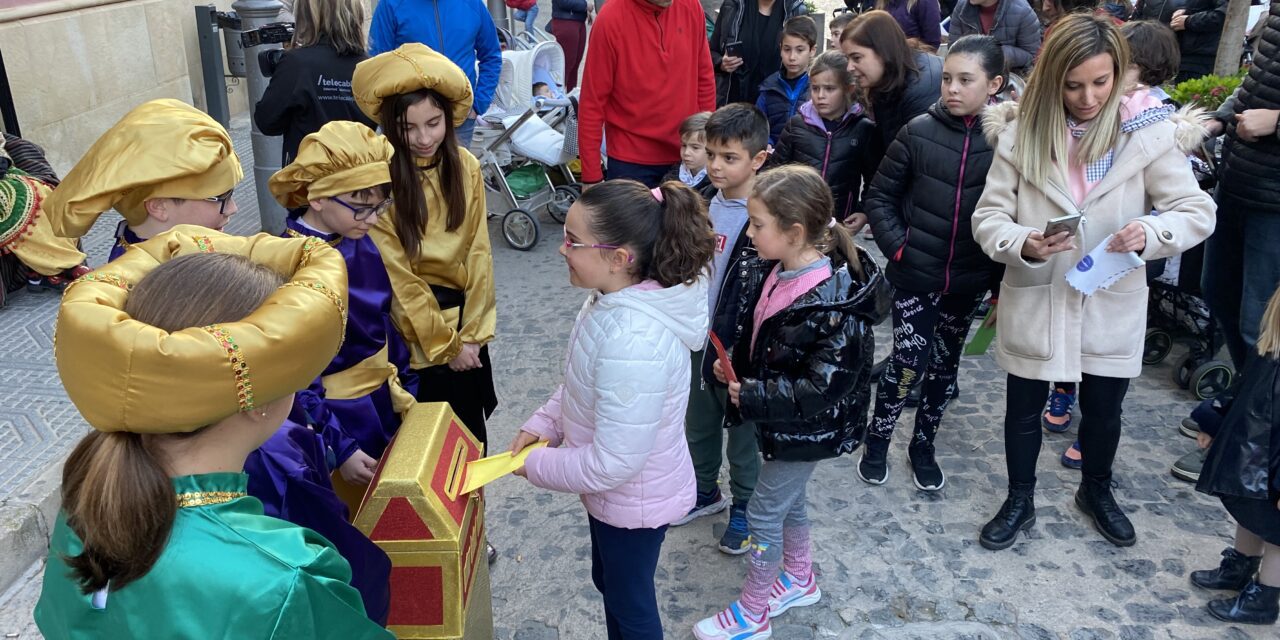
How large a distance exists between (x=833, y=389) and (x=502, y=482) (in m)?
1.85

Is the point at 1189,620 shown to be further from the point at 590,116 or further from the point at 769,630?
the point at 590,116

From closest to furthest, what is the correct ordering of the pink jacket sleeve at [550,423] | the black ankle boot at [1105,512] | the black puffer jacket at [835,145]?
1. the pink jacket sleeve at [550,423]
2. the black ankle boot at [1105,512]
3. the black puffer jacket at [835,145]

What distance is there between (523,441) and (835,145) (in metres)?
2.37

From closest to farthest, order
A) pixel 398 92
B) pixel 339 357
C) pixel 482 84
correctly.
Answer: pixel 339 357
pixel 398 92
pixel 482 84

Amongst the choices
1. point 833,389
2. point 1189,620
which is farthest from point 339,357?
point 1189,620

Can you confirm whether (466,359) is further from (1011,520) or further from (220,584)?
(1011,520)

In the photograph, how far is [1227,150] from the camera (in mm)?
4156

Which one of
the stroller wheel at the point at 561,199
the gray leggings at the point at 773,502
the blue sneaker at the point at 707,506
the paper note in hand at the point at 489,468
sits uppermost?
the paper note in hand at the point at 489,468

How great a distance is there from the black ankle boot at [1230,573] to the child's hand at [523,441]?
2.46 m

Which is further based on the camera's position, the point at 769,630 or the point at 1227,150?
the point at 1227,150

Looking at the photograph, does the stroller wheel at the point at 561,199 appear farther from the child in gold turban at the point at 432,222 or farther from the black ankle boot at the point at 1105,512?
the black ankle boot at the point at 1105,512

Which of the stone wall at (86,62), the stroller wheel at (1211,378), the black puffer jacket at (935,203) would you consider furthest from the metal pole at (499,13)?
the stroller wheel at (1211,378)

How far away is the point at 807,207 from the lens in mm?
2916

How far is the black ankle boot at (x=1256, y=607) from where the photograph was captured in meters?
3.24
